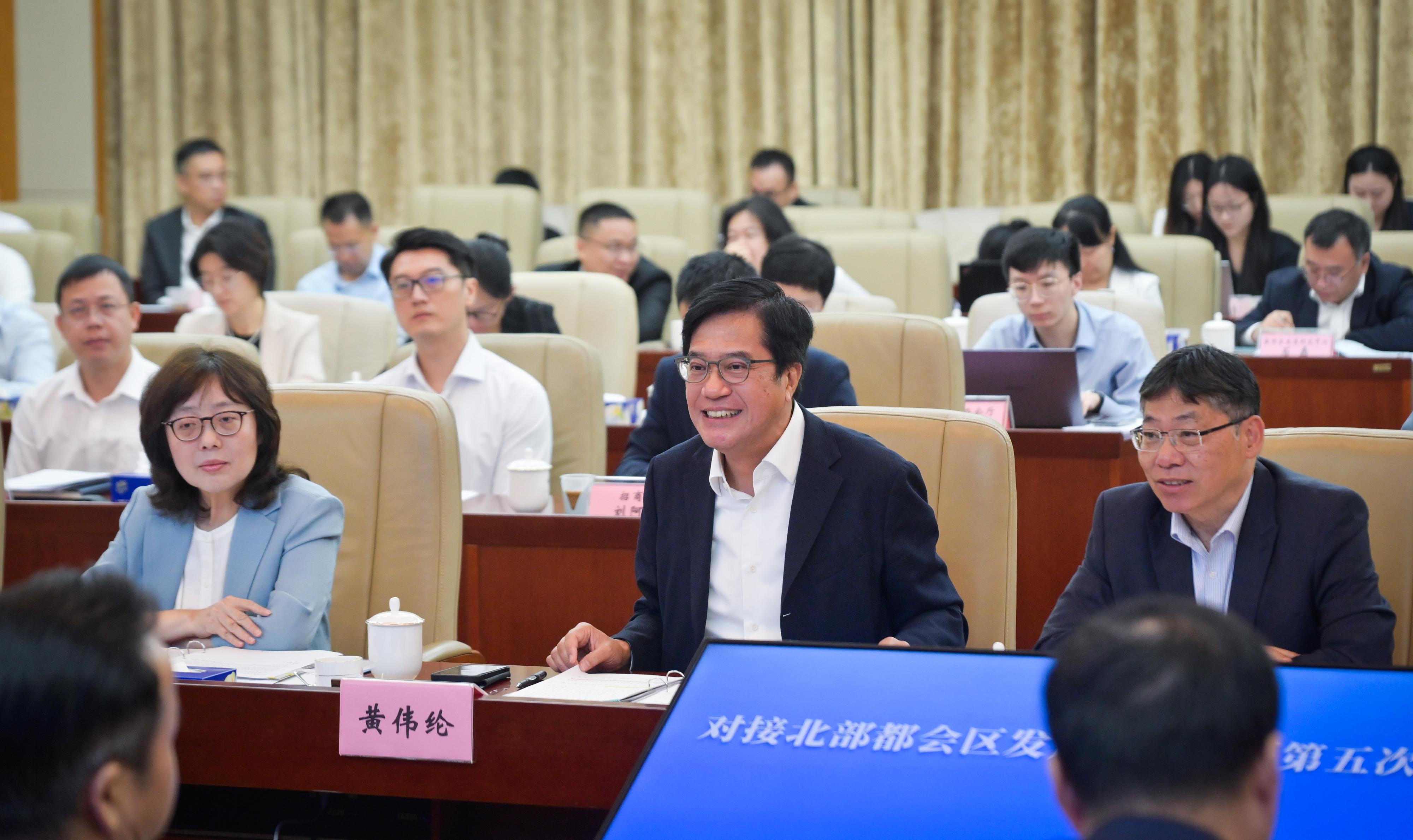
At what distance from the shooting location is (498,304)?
4219mm

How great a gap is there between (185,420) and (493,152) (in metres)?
6.22

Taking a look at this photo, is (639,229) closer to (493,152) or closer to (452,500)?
(493,152)

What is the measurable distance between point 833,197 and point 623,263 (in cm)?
238

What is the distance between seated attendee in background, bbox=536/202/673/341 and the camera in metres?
5.44

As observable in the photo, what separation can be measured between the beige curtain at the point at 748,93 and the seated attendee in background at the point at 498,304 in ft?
12.3

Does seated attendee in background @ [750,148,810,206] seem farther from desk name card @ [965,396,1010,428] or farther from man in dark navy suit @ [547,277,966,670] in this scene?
man in dark navy suit @ [547,277,966,670]

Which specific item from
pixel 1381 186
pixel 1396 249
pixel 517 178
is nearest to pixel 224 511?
pixel 1396 249

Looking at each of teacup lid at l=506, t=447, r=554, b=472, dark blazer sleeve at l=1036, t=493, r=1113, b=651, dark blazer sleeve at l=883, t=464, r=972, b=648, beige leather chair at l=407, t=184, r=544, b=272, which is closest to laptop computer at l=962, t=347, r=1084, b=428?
teacup lid at l=506, t=447, r=554, b=472

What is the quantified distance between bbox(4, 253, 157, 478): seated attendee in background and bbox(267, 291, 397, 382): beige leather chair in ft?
3.95

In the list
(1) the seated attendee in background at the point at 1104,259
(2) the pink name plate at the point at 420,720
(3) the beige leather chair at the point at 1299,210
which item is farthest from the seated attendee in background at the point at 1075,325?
(3) the beige leather chair at the point at 1299,210

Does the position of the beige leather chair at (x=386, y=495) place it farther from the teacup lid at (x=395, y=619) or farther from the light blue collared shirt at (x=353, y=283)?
the light blue collared shirt at (x=353, y=283)

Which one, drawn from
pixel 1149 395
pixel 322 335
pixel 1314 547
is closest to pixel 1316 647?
pixel 1314 547

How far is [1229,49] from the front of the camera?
7242 millimetres

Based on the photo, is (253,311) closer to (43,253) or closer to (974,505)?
(43,253)
